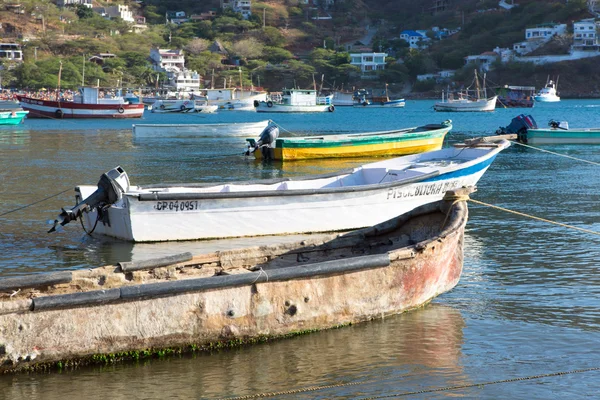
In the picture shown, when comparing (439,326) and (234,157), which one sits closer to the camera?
(439,326)

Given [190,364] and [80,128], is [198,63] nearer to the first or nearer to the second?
[80,128]

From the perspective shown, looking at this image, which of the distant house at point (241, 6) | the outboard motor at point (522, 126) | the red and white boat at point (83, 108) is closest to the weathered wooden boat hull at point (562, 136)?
the outboard motor at point (522, 126)

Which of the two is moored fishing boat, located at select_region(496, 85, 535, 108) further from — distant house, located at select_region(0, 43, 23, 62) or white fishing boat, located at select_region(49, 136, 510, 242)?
white fishing boat, located at select_region(49, 136, 510, 242)

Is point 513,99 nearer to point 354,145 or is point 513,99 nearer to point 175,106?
point 175,106

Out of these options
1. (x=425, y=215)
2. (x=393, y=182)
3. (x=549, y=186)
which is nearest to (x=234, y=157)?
(x=549, y=186)

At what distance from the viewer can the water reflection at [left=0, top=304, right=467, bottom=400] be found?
7.64 meters

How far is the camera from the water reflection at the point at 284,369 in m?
7.64

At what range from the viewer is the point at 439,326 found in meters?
9.48

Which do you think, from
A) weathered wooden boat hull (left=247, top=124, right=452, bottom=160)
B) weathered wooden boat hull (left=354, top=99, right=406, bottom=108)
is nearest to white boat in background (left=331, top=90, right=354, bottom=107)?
weathered wooden boat hull (left=354, top=99, right=406, bottom=108)

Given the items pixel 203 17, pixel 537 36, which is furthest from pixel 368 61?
pixel 203 17

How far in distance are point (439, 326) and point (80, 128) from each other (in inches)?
1983

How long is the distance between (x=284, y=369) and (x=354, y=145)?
75.0 ft

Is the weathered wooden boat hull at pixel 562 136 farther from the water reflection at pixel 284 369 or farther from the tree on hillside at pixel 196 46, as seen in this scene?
the tree on hillside at pixel 196 46

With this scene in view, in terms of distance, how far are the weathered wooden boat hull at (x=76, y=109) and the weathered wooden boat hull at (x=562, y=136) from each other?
137 feet
